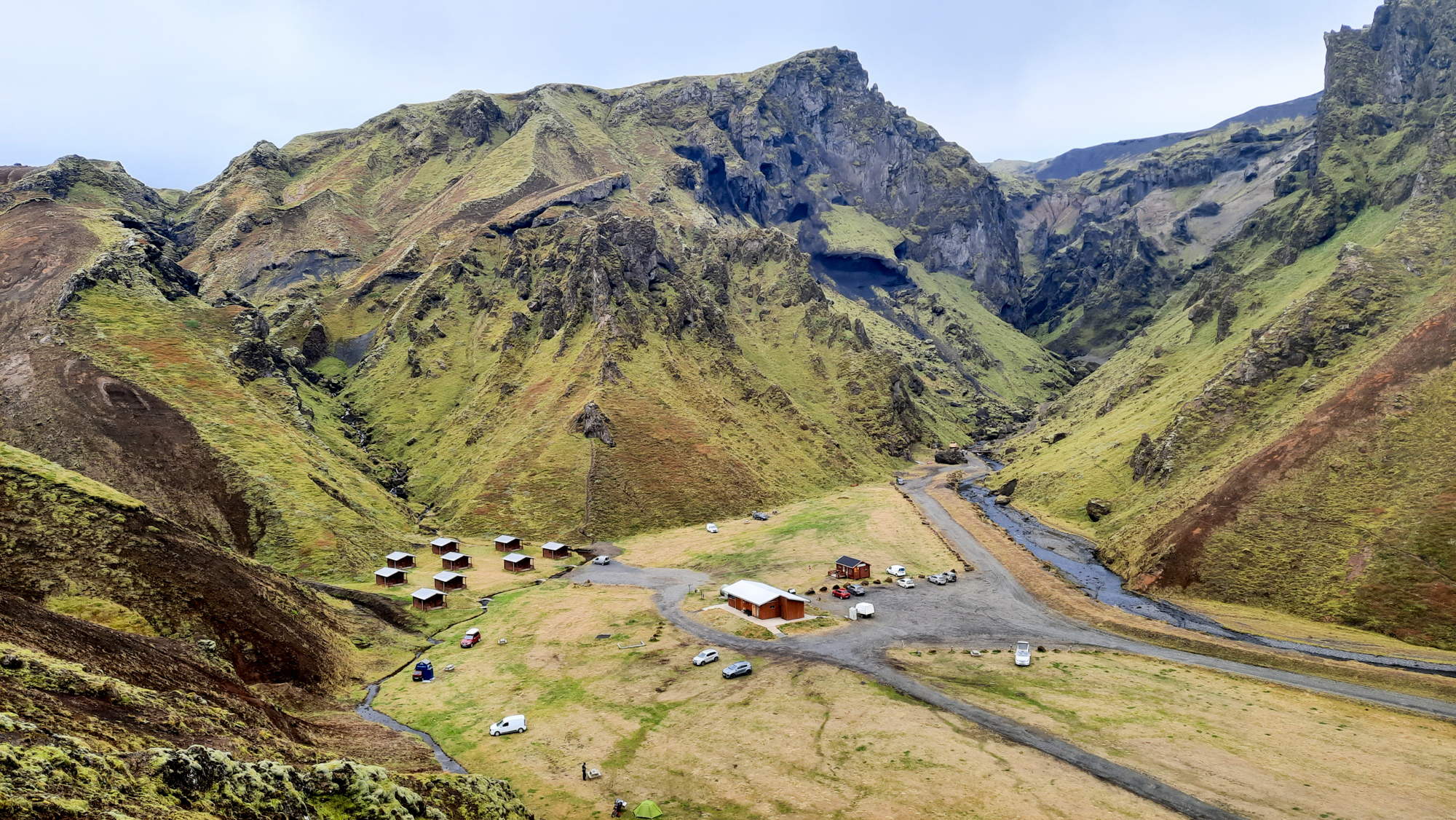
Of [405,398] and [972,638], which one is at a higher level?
[405,398]

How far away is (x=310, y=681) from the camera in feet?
177

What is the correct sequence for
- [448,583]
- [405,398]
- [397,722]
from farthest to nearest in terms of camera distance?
[405,398] < [448,583] < [397,722]

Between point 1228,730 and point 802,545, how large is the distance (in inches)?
2325

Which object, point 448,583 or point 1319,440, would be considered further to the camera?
point 1319,440

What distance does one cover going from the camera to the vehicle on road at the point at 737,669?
56562 mm

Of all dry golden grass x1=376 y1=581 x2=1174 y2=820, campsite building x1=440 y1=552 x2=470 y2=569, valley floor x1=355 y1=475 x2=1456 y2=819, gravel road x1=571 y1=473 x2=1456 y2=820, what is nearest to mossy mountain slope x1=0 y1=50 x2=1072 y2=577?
campsite building x1=440 y1=552 x2=470 y2=569

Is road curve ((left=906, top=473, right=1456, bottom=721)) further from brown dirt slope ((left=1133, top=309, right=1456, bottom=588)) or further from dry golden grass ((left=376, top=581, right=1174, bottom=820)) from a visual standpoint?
dry golden grass ((left=376, top=581, right=1174, bottom=820))

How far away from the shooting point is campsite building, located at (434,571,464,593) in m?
85.1

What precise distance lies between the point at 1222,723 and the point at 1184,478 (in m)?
72.1

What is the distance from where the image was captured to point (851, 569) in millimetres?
85250

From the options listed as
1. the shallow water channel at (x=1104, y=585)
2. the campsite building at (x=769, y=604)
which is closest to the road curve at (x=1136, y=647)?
the shallow water channel at (x=1104, y=585)

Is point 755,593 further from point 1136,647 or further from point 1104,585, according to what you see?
point 1104,585

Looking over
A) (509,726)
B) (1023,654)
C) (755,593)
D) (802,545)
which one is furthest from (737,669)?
(802,545)

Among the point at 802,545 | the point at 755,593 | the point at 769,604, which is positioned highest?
the point at 755,593
